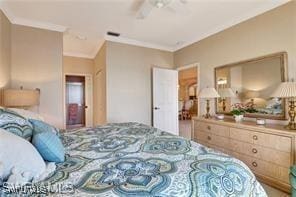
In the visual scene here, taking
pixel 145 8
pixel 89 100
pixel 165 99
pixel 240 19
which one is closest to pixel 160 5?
pixel 145 8

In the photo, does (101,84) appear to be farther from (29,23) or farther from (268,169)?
(268,169)

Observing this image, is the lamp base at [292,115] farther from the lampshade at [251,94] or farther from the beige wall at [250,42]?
the lampshade at [251,94]

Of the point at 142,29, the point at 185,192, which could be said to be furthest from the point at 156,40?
the point at 185,192

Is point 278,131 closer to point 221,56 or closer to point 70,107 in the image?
point 221,56

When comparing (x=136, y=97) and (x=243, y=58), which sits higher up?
(x=243, y=58)

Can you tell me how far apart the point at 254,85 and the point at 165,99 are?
2.19 metres

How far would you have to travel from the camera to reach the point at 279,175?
2131mm

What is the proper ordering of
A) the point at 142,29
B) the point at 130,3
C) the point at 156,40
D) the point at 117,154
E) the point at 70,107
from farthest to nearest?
the point at 70,107
the point at 156,40
the point at 142,29
the point at 130,3
the point at 117,154

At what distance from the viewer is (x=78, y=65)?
5730 millimetres

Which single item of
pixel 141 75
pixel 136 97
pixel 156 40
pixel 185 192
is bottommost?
pixel 185 192

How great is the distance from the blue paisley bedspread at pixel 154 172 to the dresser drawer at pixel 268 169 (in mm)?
1298

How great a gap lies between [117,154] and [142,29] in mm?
2931

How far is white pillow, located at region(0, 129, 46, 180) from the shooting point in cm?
94

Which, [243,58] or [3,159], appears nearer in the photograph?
[3,159]
